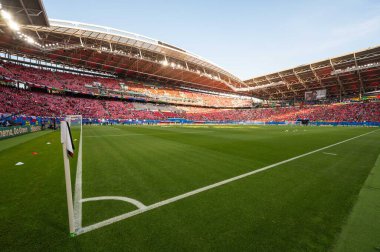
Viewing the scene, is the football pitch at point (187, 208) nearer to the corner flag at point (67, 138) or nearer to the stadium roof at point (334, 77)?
the corner flag at point (67, 138)

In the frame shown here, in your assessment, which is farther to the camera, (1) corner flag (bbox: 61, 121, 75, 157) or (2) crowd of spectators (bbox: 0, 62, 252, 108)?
(2) crowd of spectators (bbox: 0, 62, 252, 108)

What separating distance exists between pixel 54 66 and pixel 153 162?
58440mm

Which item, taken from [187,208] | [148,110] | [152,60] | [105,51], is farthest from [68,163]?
[148,110]

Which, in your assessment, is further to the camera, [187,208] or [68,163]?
[187,208]

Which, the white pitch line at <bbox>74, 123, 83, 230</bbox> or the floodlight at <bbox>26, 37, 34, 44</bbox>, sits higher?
the floodlight at <bbox>26, 37, 34, 44</bbox>

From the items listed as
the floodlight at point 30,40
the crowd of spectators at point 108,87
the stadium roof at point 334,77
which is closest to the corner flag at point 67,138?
the floodlight at point 30,40

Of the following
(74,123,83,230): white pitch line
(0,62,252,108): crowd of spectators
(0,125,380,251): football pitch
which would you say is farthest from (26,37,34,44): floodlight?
(74,123,83,230): white pitch line

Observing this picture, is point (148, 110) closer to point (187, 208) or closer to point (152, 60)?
point (152, 60)

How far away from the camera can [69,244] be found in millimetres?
1979

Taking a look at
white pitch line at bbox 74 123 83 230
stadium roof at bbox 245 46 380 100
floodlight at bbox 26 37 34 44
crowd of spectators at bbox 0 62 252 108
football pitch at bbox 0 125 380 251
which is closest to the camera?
football pitch at bbox 0 125 380 251

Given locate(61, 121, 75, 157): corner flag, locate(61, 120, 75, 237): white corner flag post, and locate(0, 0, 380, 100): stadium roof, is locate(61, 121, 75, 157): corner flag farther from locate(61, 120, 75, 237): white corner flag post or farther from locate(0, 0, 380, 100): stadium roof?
locate(0, 0, 380, 100): stadium roof

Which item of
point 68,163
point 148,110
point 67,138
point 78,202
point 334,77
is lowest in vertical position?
point 78,202

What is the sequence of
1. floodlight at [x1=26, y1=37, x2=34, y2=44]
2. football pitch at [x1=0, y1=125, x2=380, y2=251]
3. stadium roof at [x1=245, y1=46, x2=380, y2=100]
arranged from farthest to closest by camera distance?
stadium roof at [x1=245, y1=46, x2=380, y2=100], floodlight at [x1=26, y1=37, x2=34, y2=44], football pitch at [x1=0, y1=125, x2=380, y2=251]

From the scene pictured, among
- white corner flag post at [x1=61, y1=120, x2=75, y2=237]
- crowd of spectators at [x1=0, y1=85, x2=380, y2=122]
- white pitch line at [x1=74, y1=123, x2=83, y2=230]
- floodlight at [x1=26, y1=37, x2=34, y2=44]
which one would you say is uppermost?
floodlight at [x1=26, y1=37, x2=34, y2=44]
